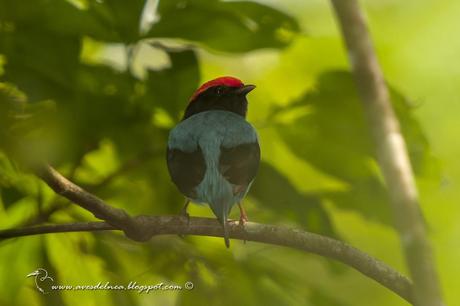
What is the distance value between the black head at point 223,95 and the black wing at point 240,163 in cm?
76

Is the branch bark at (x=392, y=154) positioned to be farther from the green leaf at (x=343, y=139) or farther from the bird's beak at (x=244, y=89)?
the bird's beak at (x=244, y=89)

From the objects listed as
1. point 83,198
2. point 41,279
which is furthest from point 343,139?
point 41,279

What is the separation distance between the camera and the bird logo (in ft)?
11.2

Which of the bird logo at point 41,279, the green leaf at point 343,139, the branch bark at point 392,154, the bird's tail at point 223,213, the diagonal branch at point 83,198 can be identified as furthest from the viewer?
the green leaf at point 343,139

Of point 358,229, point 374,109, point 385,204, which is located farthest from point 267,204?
point 358,229

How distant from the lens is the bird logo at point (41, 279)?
3400 mm

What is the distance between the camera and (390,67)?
5.86 metres

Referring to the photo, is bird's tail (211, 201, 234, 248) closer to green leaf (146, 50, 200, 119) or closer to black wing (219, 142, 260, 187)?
black wing (219, 142, 260, 187)

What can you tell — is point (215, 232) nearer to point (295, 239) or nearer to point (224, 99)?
point (295, 239)

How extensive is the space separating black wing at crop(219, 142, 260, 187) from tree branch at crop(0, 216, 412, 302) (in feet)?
1.10

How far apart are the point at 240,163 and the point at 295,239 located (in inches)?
22.8

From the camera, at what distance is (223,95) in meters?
4.53

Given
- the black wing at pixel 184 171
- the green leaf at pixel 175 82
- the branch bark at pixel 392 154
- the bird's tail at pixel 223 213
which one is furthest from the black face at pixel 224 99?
the branch bark at pixel 392 154

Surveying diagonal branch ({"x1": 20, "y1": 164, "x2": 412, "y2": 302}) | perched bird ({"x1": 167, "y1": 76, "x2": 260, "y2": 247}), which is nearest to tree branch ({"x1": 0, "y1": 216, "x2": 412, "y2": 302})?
diagonal branch ({"x1": 20, "y1": 164, "x2": 412, "y2": 302})
